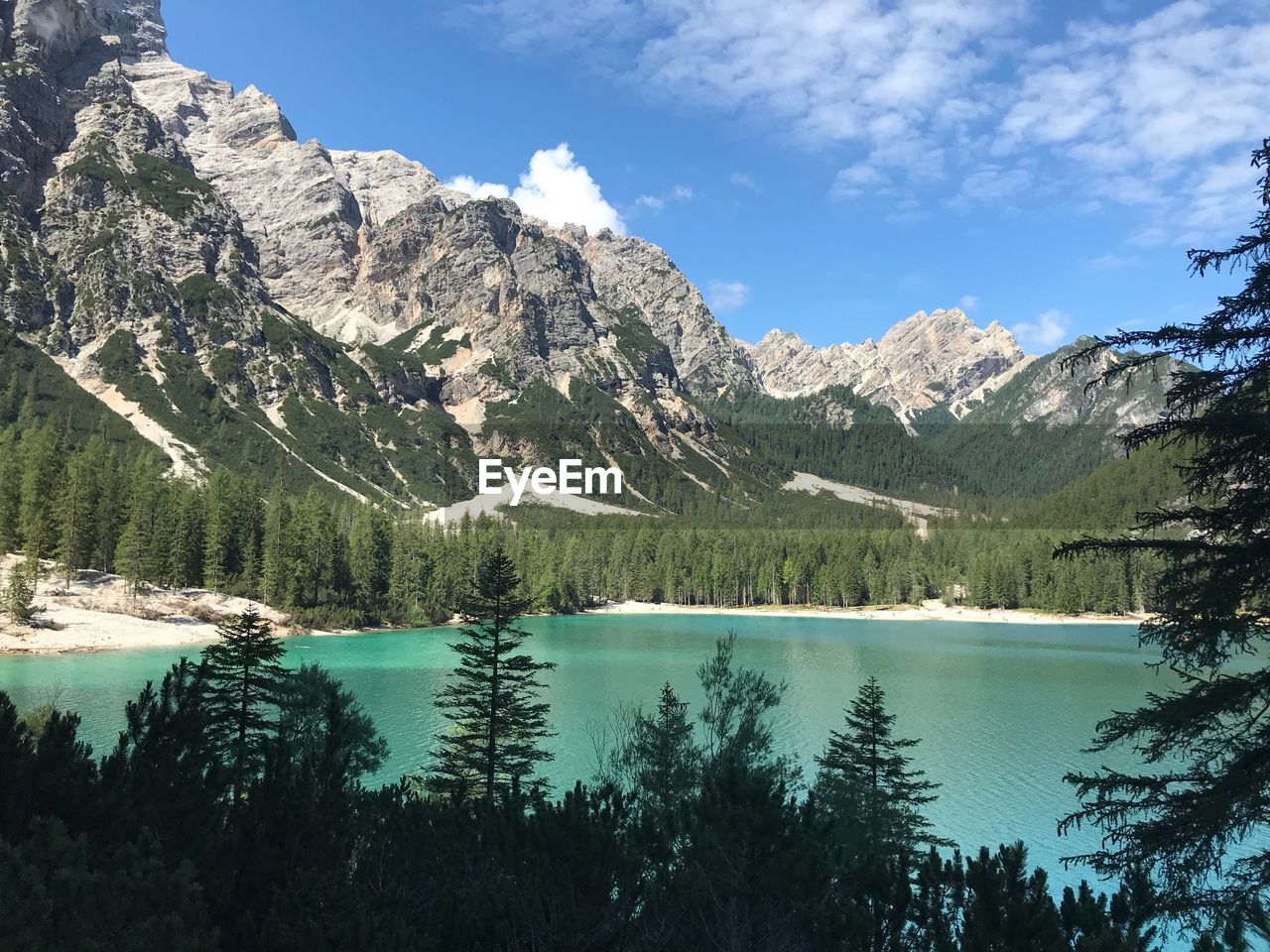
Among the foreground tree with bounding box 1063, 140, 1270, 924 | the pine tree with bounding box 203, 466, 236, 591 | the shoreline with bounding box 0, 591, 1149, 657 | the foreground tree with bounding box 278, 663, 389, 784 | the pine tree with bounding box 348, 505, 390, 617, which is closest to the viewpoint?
the foreground tree with bounding box 1063, 140, 1270, 924

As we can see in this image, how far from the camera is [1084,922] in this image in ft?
33.5

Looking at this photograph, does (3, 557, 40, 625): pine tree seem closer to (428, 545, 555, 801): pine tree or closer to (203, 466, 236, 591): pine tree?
(203, 466, 236, 591): pine tree

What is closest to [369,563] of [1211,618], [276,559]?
[276,559]

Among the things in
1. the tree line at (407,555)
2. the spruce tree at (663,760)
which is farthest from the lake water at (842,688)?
the tree line at (407,555)

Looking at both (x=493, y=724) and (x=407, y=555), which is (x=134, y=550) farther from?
(x=493, y=724)

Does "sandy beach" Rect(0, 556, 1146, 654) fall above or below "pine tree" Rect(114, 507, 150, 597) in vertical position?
below

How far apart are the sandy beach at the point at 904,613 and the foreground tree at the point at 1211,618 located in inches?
5646

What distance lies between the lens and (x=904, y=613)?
15638cm

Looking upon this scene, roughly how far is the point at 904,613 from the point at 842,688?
95.6m

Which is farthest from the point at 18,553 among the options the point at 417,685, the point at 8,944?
the point at 8,944

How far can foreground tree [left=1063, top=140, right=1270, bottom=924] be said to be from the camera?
11617 mm

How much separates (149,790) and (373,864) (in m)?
3.30

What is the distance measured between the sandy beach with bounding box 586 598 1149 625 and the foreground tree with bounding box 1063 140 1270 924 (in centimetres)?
14341

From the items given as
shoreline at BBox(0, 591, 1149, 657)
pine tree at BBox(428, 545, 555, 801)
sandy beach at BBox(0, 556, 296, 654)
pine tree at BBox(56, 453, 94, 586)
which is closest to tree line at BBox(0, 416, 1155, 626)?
pine tree at BBox(56, 453, 94, 586)
